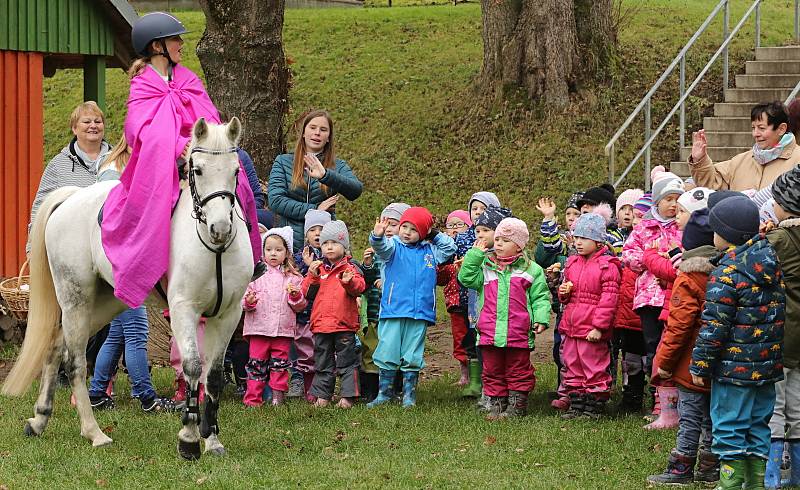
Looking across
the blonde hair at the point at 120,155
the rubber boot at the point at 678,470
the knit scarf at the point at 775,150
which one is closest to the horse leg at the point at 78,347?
the blonde hair at the point at 120,155

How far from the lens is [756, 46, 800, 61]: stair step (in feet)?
52.3

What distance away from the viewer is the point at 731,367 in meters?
5.98

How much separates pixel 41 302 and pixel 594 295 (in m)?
4.15

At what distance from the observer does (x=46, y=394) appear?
320 inches

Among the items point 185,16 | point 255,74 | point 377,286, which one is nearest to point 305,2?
point 185,16

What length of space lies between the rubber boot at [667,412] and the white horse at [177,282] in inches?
121

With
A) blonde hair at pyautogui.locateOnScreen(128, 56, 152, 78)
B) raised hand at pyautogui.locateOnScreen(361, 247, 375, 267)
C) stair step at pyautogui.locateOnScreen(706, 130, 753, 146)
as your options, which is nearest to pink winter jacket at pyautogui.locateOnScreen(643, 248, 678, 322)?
raised hand at pyautogui.locateOnScreen(361, 247, 375, 267)

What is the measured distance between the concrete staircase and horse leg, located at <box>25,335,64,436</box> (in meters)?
8.56

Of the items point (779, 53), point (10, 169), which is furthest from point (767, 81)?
point (10, 169)

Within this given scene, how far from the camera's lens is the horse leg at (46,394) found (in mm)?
8078

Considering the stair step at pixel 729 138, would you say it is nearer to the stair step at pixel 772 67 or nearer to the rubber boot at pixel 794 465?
the stair step at pixel 772 67

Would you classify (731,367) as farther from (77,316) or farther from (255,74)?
(255,74)

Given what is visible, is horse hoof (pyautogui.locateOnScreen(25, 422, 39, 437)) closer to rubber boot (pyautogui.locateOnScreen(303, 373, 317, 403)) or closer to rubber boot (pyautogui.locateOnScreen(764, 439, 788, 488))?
rubber boot (pyautogui.locateOnScreen(303, 373, 317, 403))

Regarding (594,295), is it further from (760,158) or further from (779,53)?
(779,53)
